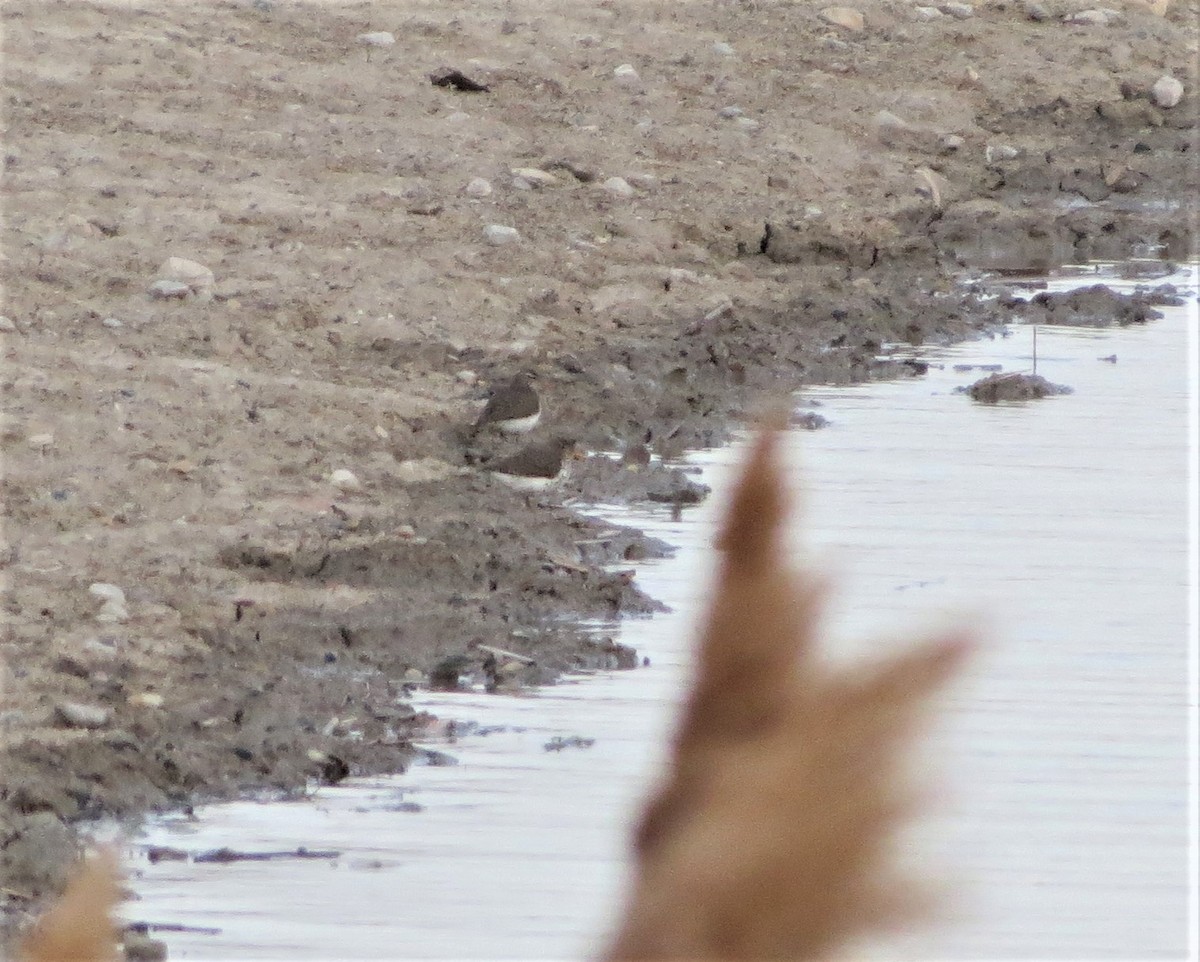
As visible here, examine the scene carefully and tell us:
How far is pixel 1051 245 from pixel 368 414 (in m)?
5.92

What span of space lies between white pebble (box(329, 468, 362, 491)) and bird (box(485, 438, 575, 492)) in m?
0.49

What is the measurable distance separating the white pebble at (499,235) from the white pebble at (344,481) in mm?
3086

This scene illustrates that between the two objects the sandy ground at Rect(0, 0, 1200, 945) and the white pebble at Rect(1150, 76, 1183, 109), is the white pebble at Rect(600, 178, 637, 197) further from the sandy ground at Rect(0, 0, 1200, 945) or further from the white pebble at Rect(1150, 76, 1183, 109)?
the white pebble at Rect(1150, 76, 1183, 109)

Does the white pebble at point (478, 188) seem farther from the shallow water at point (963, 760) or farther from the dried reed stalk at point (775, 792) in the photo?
the dried reed stalk at point (775, 792)

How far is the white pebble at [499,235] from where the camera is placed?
374 inches

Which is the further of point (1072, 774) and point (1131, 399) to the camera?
point (1131, 399)

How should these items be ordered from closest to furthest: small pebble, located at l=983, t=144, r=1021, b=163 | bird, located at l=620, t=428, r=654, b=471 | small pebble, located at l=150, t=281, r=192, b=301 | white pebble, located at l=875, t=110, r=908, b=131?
bird, located at l=620, t=428, r=654, b=471
small pebble, located at l=150, t=281, r=192, b=301
white pebble, located at l=875, t=110, r=908, b=131
small pebble, located at l=983, t=144, r=1021, b=163

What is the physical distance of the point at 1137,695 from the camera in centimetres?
531

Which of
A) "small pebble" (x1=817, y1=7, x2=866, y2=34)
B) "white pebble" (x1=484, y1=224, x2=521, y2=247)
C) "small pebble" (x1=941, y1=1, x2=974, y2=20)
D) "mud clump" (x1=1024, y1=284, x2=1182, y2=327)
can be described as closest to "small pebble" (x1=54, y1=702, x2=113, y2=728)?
"white pebble" (x1=484, y1=224, x2=521, y2=247)

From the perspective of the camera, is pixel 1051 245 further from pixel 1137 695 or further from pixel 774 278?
pixel 1137 695

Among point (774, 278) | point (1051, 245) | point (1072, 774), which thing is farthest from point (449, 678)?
point (1051, 245)

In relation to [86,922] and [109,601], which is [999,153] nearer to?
[109,601]

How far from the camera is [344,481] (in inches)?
255

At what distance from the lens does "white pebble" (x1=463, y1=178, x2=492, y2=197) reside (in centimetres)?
1018
